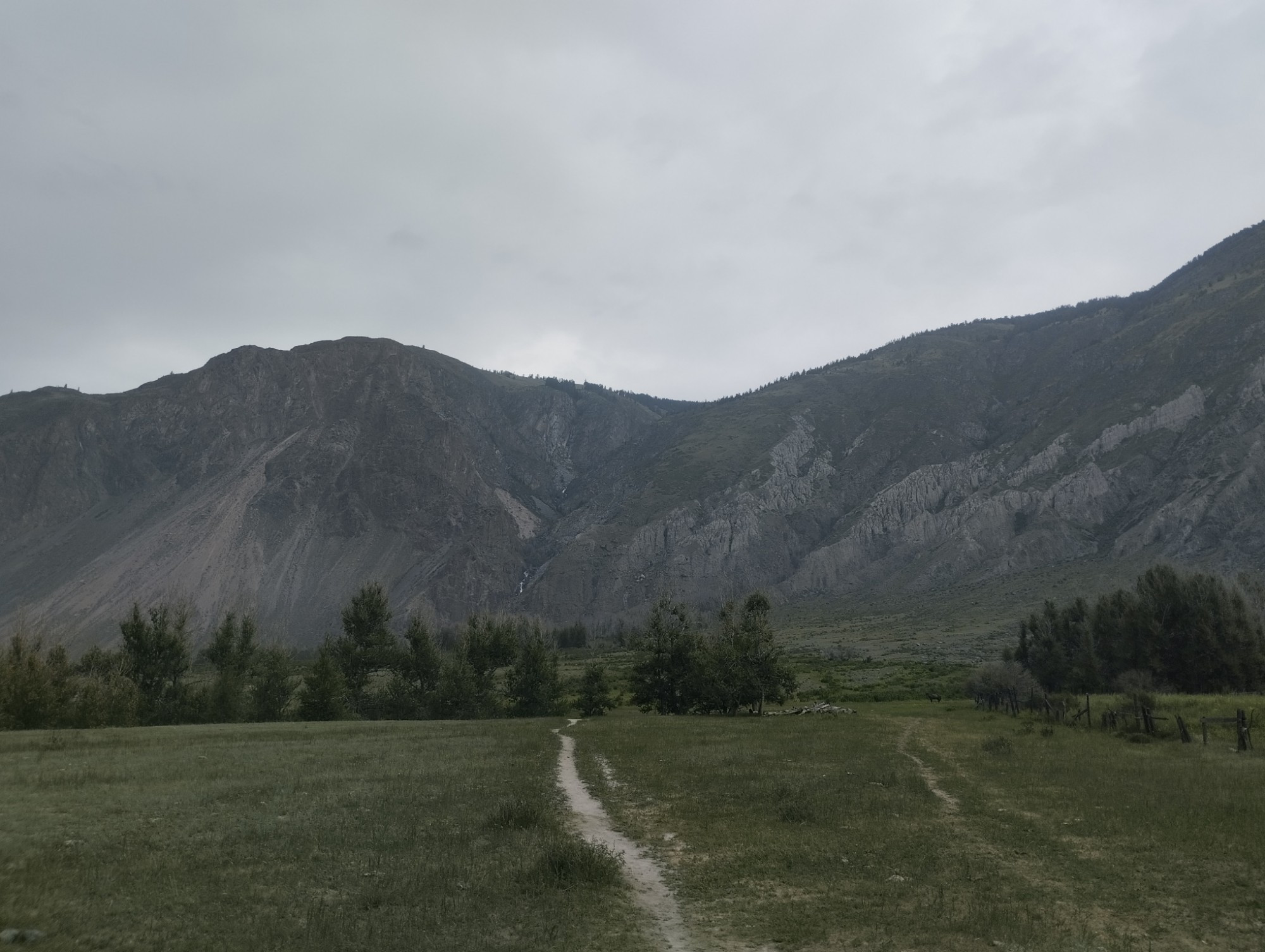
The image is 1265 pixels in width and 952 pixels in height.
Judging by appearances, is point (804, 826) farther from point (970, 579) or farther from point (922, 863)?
point (970, 579)

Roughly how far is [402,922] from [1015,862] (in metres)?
10.4

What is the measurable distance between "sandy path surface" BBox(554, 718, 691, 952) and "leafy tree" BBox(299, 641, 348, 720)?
4578 cm

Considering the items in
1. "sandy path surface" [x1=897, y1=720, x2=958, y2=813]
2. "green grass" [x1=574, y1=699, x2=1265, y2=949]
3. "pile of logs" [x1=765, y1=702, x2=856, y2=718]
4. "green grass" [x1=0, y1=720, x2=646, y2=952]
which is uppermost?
"green grass" [x1=0, y1=720, x2=646, y2=952]

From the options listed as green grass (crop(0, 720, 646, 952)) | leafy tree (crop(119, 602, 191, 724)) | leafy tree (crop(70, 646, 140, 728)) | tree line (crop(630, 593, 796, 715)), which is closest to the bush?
green grass (crop(0, 720, 646, 952))

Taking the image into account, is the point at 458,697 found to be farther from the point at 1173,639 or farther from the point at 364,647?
the point at 1173,639

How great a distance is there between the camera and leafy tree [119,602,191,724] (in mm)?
64438

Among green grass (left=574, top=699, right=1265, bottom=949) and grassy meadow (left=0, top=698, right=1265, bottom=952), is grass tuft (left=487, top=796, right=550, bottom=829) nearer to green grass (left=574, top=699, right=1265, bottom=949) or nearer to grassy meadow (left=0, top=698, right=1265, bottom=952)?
grassy meadow (left=0, top=698, right=1265, bottom=952)

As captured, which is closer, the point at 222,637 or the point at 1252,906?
the point at 1252,906

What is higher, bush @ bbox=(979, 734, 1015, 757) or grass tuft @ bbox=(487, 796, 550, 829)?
grass tuft @ bbox=(487, 796, 550, 829)

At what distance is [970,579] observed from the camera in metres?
176

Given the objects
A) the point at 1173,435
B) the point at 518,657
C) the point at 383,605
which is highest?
the point at 1173,435

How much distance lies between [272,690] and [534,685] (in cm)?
2180

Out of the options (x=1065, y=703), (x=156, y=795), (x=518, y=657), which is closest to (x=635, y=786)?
(x=156, y=795)

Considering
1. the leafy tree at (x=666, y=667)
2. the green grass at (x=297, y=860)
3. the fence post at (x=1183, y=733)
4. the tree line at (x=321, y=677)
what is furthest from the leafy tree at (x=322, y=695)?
the fence post at (x=1183, y=733)
